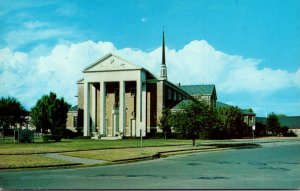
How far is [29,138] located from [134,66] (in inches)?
1037

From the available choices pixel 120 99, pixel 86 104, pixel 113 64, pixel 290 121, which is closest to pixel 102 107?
pixel 86 104

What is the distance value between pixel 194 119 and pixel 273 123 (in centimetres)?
5823

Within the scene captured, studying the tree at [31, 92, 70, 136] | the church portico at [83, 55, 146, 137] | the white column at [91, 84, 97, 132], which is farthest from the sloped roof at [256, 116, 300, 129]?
the tree at [31, 92, 70, 136]

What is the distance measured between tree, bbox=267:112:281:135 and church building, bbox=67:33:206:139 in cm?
2948

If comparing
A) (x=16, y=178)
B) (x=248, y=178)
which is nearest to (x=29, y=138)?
(x=16, y=178)

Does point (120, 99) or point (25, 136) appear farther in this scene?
point (120, 99)

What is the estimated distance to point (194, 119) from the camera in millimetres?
46156

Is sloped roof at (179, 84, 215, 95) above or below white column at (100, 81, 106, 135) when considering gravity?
above

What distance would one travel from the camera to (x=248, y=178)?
17.9m

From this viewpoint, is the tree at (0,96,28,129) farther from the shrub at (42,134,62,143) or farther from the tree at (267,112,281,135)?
the tree at (267,112,281,135)

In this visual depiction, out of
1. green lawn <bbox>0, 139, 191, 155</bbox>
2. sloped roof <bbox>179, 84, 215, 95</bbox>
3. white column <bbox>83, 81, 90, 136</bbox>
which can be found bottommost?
green lawn <bbox>0, 139, 191, 155</bbox>

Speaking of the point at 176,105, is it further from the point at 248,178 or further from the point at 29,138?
the point at 248,178

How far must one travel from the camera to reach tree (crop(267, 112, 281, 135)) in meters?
97.3

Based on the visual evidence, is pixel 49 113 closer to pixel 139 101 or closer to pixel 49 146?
pixel 139 101
